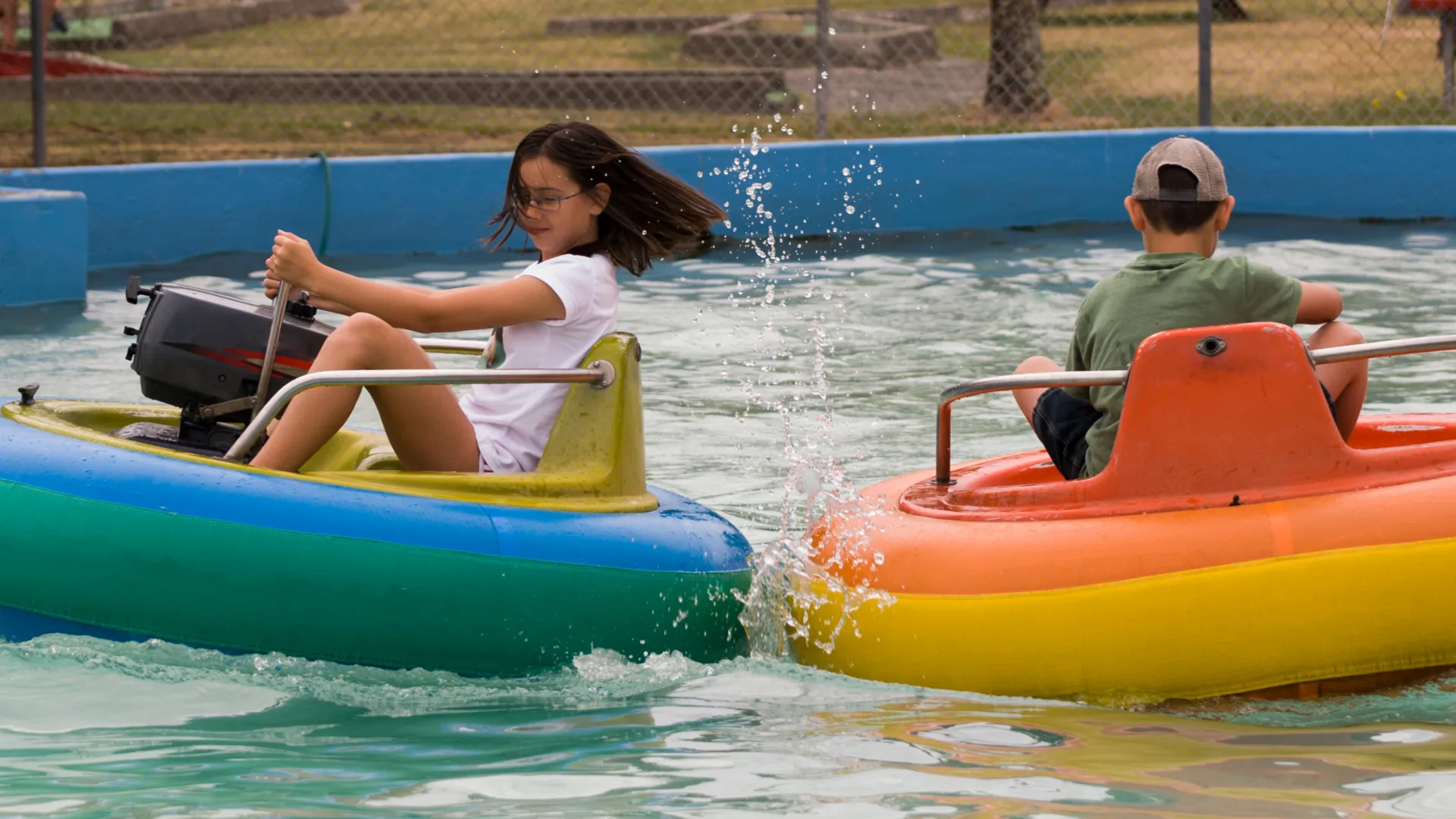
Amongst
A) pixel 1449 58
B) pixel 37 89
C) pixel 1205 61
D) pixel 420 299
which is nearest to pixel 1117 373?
pixel 420 299

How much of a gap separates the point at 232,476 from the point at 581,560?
2.43 ft

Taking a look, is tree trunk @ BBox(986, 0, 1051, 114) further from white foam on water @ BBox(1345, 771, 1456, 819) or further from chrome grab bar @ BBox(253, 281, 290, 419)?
white foam on water @ BBox(1345, 771, 1456, 819)

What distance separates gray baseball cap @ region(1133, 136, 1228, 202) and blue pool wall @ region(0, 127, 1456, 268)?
6274mm

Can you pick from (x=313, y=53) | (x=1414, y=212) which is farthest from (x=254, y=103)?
(x=1414, y=212)

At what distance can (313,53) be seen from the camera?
46.4ft

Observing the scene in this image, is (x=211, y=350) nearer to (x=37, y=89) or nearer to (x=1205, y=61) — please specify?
(x=37, y=89)

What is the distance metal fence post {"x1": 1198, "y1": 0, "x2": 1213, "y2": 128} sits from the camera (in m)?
10.8

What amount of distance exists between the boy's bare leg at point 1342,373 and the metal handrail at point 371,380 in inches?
64.5

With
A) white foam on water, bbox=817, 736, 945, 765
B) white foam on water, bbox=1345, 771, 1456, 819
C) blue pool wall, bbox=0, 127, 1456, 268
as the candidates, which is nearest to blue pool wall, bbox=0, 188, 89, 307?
blue pool wall, bbox=0, 127, 1456, 268

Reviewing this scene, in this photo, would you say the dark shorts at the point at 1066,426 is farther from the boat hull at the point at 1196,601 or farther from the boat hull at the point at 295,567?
the boat hull at the point at 295,567

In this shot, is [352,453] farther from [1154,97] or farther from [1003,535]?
[1154,97]

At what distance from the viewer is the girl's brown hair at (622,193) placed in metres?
Answer: 4.28

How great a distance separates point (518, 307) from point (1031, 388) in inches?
47.5

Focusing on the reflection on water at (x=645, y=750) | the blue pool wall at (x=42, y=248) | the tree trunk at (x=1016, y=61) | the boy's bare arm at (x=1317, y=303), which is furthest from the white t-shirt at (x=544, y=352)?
the tree trunk at (x=1016, y=61)
